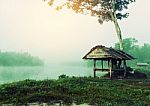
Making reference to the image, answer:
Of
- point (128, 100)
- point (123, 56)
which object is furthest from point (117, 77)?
point (128, 100)

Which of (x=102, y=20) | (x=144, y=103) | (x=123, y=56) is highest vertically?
(x=102, y=20)

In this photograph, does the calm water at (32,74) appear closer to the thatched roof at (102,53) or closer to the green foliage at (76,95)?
the thatched roof at (102,53)

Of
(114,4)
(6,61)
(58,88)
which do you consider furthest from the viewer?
(6,61)

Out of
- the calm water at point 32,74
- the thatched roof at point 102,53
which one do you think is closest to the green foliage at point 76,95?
the thatched roof at point 102,53

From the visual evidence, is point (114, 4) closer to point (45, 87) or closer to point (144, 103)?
point (45, 87)

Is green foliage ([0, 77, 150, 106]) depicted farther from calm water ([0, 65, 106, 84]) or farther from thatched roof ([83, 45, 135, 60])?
calm water ([0, 65, 106, 84])

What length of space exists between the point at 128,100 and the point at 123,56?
19.9 meters

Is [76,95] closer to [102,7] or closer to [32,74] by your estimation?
[102,7]

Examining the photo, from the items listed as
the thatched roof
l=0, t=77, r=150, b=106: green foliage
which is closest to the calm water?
the thatched roof

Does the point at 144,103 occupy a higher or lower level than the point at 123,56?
lower

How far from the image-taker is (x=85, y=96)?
24.9 metres

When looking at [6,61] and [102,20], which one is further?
[6,61]

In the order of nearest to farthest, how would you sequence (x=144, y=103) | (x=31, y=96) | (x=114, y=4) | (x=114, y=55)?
(x=144, y=103) → (x=31, y=96) → (x=114, y=55) → (x=114, y=4)

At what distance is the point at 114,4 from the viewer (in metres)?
50.8
